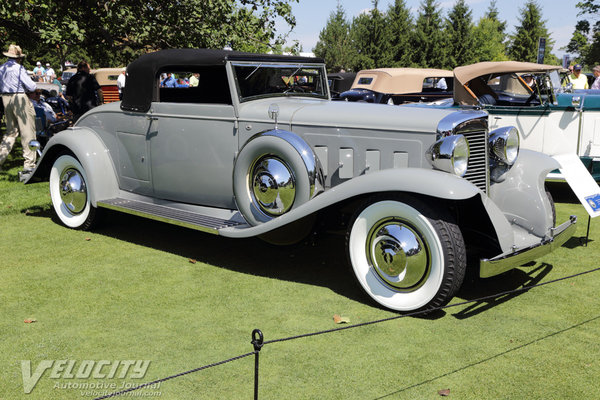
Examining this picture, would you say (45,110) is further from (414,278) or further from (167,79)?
(414,278)

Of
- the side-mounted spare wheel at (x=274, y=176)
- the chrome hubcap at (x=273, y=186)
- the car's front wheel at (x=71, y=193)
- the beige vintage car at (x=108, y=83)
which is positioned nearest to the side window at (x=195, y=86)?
the side-mounted spare wheel at (x=274, y=176)

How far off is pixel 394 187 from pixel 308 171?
803mm

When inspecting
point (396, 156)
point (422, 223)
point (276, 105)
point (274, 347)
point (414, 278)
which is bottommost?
point (274, 347)

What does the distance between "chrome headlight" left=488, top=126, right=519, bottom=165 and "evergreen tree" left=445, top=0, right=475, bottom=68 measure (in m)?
40.0

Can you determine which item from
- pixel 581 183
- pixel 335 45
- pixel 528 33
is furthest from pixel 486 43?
pixel 581 183

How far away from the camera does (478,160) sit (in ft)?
14.4

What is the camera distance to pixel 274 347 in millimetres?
3555

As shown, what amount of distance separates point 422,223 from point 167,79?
3432 mm

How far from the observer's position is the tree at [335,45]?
164 feet

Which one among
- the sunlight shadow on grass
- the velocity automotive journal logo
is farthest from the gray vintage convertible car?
the velocity automotive journal logo

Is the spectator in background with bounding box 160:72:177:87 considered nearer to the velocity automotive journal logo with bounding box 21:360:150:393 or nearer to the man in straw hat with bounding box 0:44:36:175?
the velocity automotive journal logo with bounding box 21:360:150:393

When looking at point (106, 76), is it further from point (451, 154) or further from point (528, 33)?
point (528, 33)

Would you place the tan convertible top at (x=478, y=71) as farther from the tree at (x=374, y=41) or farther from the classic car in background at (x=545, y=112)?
the tree at (x=374, y=41)

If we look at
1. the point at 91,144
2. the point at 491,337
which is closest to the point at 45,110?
the point at 91,144
